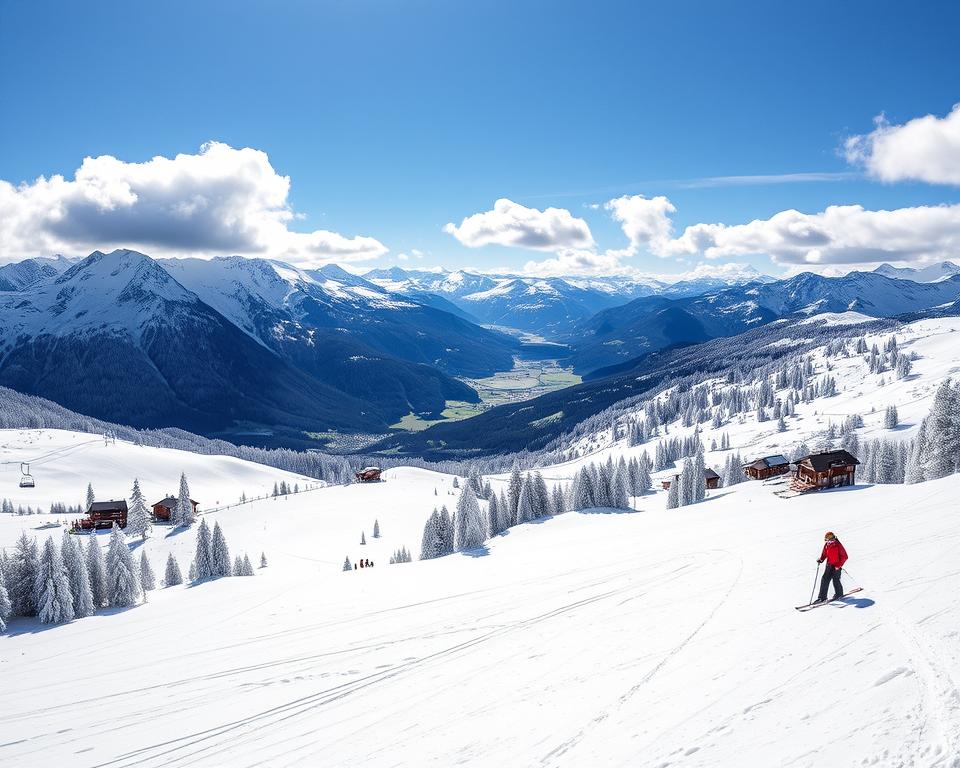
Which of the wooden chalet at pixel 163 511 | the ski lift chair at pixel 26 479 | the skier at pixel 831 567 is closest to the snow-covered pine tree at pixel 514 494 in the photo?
the skier at pixel 831 567

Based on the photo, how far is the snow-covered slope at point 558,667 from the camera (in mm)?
12188

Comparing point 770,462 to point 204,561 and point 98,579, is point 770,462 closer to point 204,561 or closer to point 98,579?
point 204,561

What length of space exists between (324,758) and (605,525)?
47351mm

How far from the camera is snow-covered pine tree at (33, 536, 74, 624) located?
4200cm

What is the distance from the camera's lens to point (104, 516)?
316 ft

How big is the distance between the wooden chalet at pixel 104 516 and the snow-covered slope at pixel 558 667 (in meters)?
64.8

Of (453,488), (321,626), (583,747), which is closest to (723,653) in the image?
(583,747)

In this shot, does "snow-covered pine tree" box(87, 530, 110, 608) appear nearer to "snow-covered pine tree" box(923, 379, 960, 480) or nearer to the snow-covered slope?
the snow-covered slope

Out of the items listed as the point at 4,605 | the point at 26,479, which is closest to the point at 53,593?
the point at 4,605

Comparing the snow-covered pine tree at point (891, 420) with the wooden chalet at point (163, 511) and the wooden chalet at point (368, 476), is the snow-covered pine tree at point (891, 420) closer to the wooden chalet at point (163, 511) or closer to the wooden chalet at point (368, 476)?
the wooden chalet at point (368, 476)

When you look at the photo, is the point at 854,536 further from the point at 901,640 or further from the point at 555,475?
the point at 555,475

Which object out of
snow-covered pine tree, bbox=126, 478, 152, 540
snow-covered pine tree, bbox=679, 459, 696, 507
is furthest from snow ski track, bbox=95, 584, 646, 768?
snow-covered pine tree, bbox=126, 478, 152, 540

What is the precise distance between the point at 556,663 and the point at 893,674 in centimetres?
913

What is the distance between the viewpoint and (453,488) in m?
135
